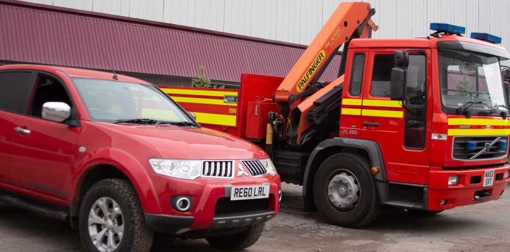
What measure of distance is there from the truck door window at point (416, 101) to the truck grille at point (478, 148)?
17.3 inches

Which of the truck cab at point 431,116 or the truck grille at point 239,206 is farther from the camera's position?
the truck cab at point 431,116

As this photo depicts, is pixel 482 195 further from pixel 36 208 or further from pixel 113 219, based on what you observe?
pixel 36 208

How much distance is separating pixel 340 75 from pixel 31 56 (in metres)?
9.78

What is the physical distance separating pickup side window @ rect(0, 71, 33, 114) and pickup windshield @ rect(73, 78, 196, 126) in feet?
2.54

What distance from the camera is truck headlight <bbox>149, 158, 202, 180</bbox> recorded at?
16.4 feet

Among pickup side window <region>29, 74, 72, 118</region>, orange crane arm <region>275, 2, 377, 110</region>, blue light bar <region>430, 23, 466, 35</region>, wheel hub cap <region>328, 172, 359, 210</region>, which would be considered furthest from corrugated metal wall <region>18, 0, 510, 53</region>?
blue light bar <region>430, 23, 466, 35</region>

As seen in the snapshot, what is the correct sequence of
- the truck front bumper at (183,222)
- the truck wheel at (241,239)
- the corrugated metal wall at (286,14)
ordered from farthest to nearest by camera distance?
the corrugated metal wall at (286,14), the truck wheel at (241,239), the truck front bumper at (183,222)

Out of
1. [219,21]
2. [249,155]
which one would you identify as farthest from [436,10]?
[249,155]

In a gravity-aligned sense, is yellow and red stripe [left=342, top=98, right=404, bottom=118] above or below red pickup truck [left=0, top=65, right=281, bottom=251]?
above

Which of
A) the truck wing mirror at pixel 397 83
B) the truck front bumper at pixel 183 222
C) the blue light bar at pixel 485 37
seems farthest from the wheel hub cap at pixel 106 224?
the blue light bar at pixel 485 37

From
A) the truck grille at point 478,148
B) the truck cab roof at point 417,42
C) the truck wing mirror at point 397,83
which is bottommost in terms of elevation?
the truck grille at point 478,148

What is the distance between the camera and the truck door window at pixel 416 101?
7.50 m

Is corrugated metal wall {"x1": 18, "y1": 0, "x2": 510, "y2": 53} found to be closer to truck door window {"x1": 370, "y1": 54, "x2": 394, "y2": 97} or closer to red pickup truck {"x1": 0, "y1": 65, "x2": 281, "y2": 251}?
red pickup truck {"x1": 0, "y1": 65, "x2": 281, "y2": 251}

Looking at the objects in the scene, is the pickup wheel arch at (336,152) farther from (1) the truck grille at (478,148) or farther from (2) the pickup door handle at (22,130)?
(2) the pickup door handle at (22,130)
